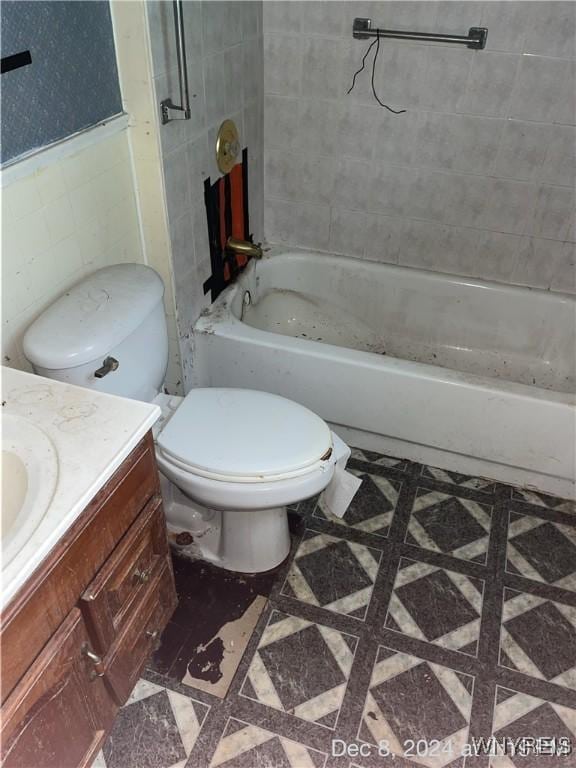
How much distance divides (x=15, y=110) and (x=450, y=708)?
162 centimetres

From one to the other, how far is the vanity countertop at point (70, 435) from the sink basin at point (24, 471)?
11 mm

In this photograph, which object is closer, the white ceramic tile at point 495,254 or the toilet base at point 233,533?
the toilet base at point 233,533

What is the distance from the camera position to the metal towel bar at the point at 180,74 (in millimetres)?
1362

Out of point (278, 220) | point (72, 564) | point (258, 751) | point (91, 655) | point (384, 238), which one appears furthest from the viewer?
point (278, 220)

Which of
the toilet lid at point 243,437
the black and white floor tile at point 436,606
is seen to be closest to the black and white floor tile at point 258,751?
the black and white floor tile at point 436,606

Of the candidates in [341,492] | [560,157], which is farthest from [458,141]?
[341,492]

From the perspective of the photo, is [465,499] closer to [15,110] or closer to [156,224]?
[156,224]

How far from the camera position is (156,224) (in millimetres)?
1649

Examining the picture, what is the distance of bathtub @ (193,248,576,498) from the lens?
179 centimetres

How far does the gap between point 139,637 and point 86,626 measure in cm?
25

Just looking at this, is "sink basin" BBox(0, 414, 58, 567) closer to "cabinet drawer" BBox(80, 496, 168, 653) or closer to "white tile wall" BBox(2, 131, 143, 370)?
"cabinet drawer" BBox(80, 496, 168, 653)

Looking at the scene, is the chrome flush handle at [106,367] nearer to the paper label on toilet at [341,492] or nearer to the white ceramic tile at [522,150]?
the paper label on toilet at [341,492]

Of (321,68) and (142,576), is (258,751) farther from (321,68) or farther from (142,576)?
(321,68)

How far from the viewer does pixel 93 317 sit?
129 centimetres
